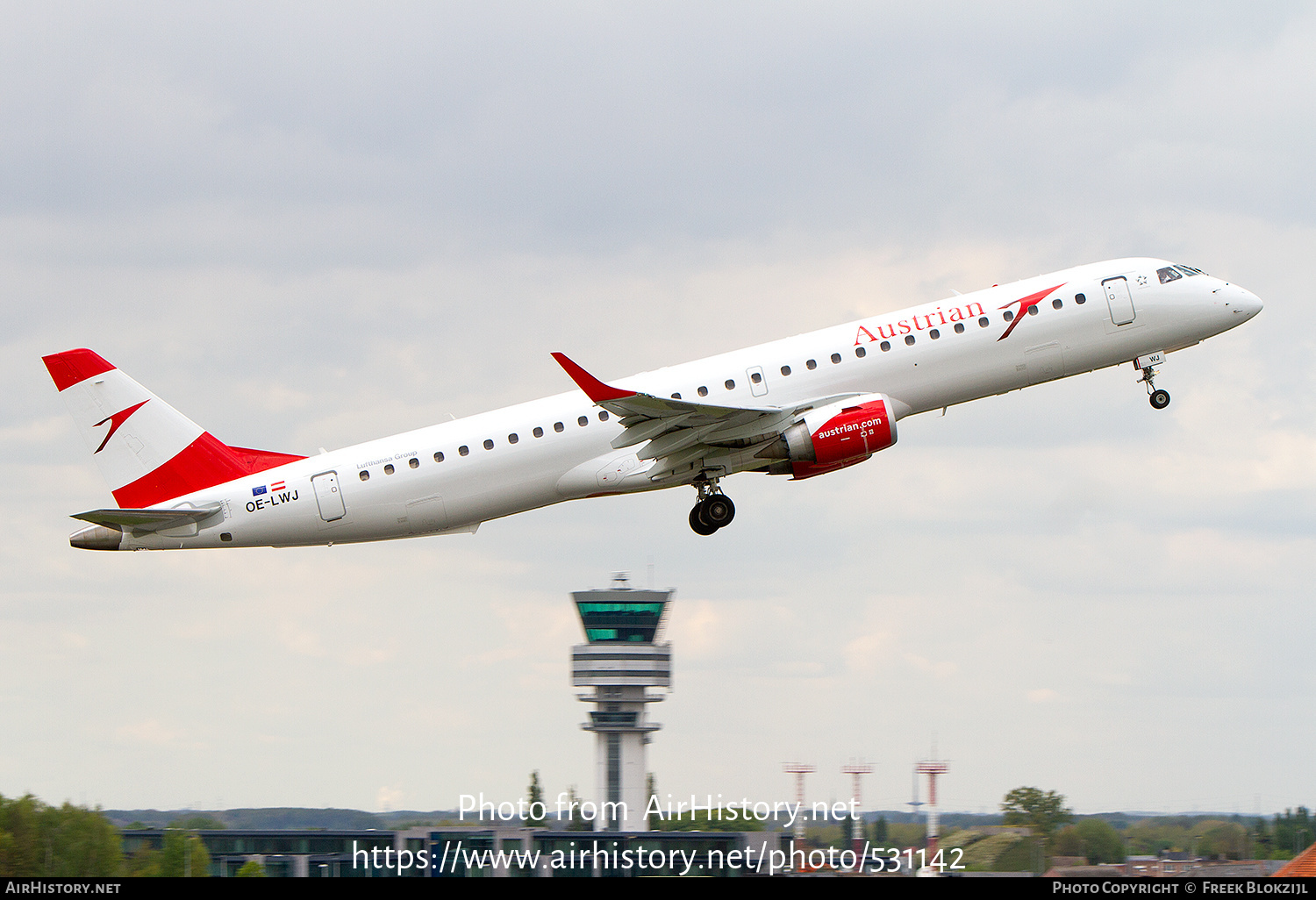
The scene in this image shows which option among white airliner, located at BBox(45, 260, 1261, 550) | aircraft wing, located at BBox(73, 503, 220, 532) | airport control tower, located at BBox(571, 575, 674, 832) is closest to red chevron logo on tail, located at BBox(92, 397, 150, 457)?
white airliner, located at BBox(45, 260, 1261, 550)

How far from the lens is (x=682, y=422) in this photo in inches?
1676

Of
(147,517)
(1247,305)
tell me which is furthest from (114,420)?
(1247,305)

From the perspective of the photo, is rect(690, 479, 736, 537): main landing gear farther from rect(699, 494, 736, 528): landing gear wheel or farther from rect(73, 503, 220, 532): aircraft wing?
rect(73, 503, 220, 532): aircraft wing

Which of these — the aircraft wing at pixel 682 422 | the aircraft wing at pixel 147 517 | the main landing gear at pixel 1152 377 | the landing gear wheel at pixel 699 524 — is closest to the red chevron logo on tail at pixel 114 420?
the aircraft wing at pixel 147 517

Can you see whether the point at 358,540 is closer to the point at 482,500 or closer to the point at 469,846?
the point at 482,500

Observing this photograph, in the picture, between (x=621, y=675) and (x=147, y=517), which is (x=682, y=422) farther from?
(x=621, y=675)

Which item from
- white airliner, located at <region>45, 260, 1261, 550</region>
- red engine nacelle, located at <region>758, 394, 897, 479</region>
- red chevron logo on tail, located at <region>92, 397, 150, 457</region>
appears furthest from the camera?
red chevron logo on tail, located at <region>92, 397, 150, 457</region>

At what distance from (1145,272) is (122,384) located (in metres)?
33.8

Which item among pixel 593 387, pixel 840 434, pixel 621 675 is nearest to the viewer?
pixel 593 387

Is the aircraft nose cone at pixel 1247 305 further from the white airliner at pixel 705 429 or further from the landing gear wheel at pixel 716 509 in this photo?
the landing gear wheel at pixel 716 509

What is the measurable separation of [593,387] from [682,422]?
3551 mm

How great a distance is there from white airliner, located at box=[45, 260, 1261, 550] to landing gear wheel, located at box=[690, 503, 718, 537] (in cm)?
5

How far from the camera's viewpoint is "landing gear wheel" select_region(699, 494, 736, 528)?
4594 centimetres

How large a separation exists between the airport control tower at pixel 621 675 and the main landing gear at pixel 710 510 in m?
70.5
